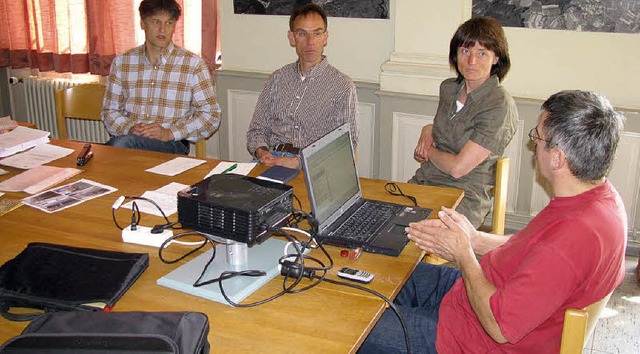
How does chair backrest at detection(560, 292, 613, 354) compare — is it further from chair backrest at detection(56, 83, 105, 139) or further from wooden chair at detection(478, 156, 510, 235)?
chair backrest at detection(56, 83, 105, 139)

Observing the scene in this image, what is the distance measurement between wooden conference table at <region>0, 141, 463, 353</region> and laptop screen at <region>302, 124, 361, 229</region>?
0.14 metres

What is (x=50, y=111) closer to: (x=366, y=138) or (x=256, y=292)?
(x=366, y=138)

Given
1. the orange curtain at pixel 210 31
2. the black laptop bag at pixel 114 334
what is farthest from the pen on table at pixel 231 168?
the orange curtain at pixel 210 31

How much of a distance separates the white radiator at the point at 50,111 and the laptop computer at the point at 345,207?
314 cm

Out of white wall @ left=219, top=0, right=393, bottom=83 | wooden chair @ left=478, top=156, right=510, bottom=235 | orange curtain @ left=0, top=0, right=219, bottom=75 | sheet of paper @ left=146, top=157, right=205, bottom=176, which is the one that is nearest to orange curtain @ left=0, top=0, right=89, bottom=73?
orange curtain @ left=0, top=0, right=219, bottom=75

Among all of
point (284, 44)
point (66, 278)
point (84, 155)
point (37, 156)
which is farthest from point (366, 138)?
point (66, 278)

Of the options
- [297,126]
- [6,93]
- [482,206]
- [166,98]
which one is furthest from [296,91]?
[6,93]

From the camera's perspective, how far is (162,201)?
2279 millimetres

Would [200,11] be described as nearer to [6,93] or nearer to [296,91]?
[296,91]

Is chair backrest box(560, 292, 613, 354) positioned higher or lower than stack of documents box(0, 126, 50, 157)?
lower

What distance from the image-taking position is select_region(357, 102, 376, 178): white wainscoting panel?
3.98m

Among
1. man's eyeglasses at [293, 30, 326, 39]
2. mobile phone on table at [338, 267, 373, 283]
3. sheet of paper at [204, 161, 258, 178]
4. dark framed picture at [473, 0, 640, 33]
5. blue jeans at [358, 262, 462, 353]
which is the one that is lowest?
blue jeans at [358, 262, 462, 353]

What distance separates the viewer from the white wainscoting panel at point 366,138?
398 cm

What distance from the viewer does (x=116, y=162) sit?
275cm
